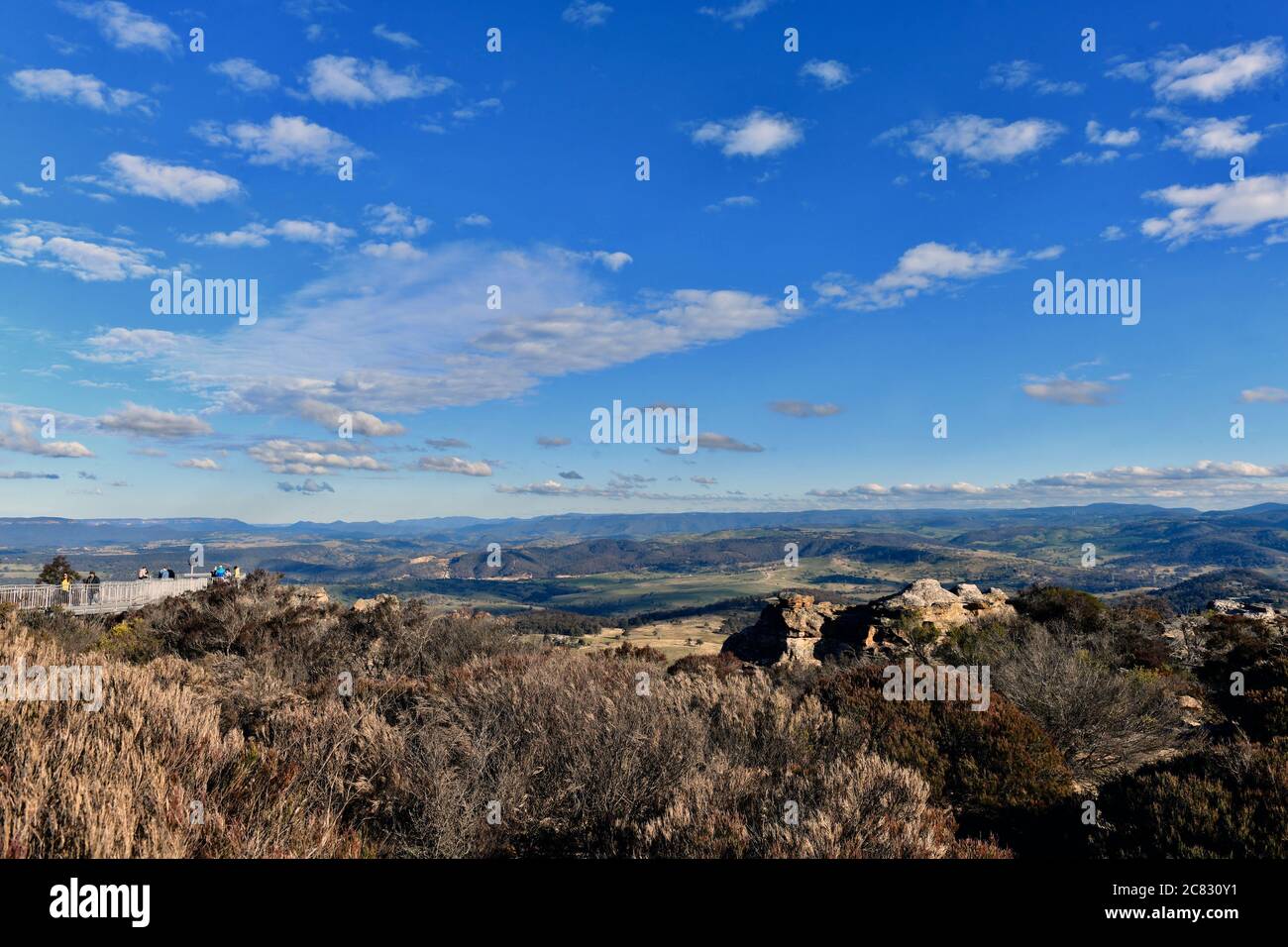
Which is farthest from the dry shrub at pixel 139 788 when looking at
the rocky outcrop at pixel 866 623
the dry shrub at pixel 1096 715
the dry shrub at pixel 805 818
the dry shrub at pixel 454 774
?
the rocky outcrop at pixel 866 623

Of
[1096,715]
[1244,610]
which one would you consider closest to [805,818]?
[1096,715]

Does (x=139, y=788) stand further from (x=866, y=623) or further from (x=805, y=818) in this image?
(x=866, y=623)

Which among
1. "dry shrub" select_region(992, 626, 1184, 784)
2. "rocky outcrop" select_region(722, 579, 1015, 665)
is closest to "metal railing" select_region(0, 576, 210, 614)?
"rocky outcrop" select_region(722, 579, 1015, 665)

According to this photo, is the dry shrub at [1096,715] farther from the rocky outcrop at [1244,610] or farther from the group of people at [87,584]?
the group of people at [87,584]

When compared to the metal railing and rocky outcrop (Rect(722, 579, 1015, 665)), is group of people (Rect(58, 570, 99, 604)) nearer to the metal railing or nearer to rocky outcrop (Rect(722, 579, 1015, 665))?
the metal railing
